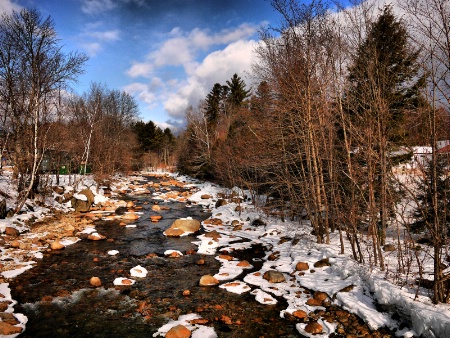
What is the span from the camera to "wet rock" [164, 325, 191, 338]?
19.7 ft

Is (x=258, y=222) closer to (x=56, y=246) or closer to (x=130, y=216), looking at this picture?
(x=130, y=216)

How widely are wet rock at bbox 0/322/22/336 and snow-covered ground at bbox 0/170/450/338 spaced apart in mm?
371

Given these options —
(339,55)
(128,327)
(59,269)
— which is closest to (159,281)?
(128,327)

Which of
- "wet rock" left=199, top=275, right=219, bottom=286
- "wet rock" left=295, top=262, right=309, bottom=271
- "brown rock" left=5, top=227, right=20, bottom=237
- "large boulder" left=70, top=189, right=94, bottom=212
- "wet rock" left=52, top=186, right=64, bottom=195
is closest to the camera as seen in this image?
"wet rock" left=199, top=275, right=219, bottom=286

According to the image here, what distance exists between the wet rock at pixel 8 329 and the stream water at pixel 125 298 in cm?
16

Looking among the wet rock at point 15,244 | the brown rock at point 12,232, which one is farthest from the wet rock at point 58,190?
the wet rock at point 15,244

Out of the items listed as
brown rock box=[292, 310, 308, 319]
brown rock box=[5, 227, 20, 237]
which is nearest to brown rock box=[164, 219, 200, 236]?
brown rock box=[5, 227, 20, 237]

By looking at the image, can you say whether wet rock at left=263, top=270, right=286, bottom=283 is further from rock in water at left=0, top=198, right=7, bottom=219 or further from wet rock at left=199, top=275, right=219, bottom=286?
rock in water at left=0, top=198, right=7, bottom=219

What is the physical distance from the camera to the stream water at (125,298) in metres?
6.48

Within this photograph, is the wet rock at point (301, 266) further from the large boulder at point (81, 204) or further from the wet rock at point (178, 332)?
the large boulder at point (81, 204)

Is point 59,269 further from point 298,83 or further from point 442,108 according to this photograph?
point 442,108

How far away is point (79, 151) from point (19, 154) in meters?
9.97

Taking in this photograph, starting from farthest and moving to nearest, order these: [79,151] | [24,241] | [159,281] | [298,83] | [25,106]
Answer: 1. [79,151]
2. [25,106]
3. [24,241]
4. [298,83]
5. [159,281]

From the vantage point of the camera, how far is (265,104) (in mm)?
12703
